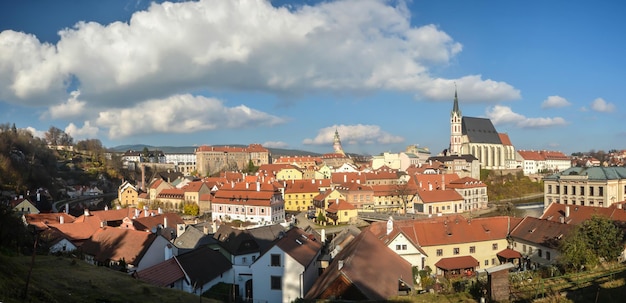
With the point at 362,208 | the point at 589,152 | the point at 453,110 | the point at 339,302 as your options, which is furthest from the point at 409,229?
the point at 589,152

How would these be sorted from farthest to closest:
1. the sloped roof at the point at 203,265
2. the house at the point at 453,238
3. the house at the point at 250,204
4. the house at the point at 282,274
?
the house at the point at 250,204, the house at the point at 453,238, the sloped roof at the point at 203,265, the house at the point at 282,274

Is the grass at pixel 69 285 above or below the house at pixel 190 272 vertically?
above

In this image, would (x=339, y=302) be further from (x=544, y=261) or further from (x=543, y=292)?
(x=544, y=261)

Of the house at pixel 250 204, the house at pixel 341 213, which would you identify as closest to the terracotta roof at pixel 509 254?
the house at pixel 341 213

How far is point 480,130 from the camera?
108 meters

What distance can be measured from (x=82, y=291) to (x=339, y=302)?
7.66 metres

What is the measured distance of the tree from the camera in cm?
1780

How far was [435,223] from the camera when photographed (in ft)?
98.8

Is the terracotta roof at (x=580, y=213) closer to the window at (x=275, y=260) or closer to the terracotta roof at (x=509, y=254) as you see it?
the terracotta roof at (x=509, y=254)

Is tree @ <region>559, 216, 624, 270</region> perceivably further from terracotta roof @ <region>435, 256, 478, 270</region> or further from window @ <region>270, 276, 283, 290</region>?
window @ <region>270, 276, 283, 290</region>

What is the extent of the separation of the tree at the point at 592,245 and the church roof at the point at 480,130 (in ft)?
289

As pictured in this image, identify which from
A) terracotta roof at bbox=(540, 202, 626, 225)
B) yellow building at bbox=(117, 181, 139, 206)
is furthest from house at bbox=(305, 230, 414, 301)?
yellow building at bbox=(117, 181, 139, 206)

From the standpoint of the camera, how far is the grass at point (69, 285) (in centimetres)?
920

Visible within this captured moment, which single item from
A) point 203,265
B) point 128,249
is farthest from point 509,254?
point 128,249
